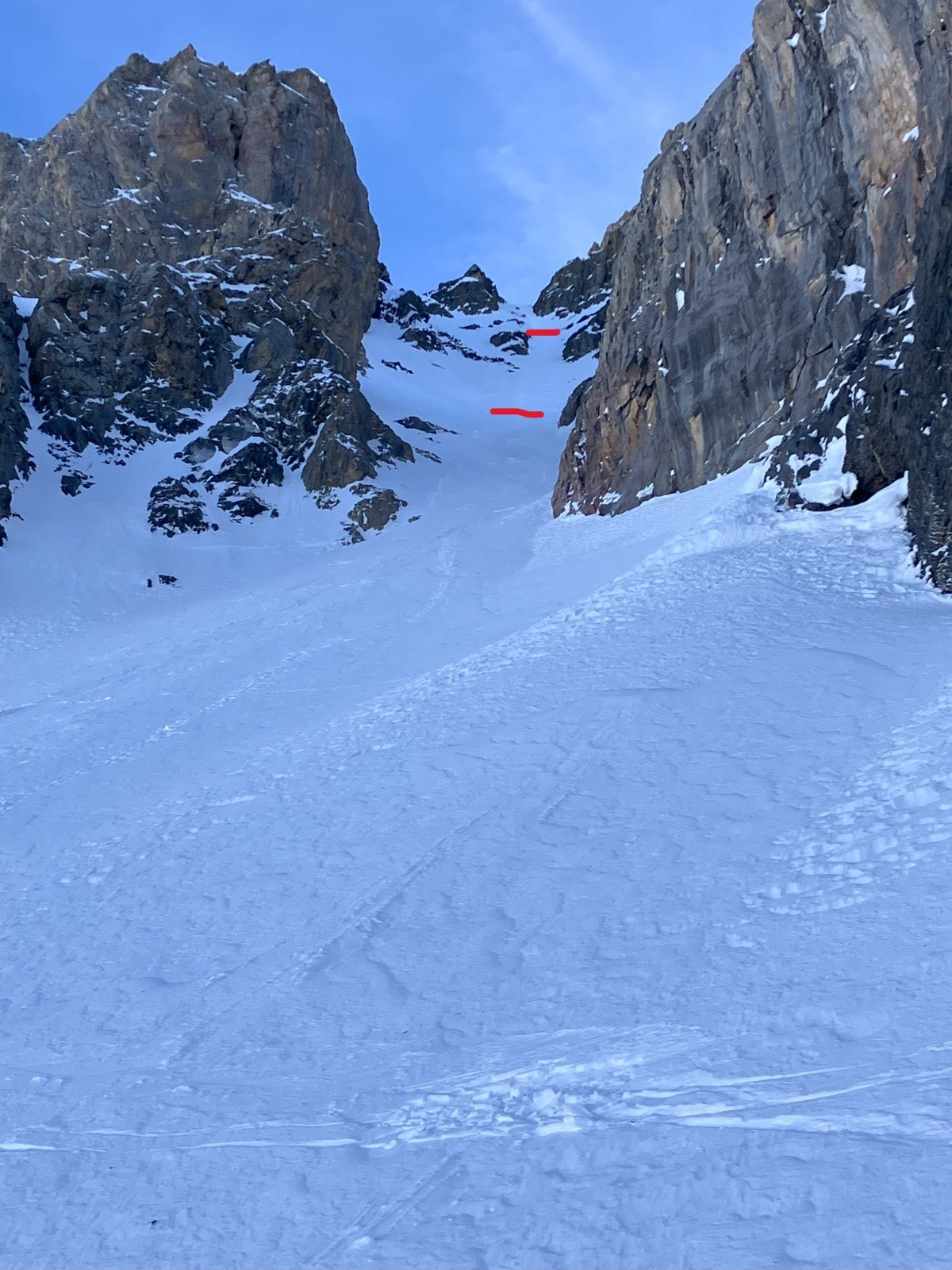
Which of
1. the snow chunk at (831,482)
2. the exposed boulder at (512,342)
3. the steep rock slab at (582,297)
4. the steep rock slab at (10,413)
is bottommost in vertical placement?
the snow chunk at (831,482)

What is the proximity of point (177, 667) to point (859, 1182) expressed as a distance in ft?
44.1

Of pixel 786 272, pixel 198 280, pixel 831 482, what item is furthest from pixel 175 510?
pixel 831 482

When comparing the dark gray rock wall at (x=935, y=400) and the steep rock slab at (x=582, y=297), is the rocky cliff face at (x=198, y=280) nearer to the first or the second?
the steep rock slab at (x=582, y=297)

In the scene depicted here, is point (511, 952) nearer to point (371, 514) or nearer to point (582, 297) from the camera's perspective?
point (371, 514)

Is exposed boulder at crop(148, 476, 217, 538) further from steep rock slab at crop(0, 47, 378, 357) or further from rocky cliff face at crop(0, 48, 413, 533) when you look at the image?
steep rock slab at crop(0, 47, 378, 357)

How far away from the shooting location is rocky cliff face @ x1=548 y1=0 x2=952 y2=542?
1584 centimetres

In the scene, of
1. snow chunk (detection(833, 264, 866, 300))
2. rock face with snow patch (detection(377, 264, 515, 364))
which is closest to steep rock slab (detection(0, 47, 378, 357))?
rock face with snow patch (detection(377, 264, 515, 364))

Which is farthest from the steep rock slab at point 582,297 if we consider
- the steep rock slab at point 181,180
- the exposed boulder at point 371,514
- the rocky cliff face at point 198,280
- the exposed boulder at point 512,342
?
the exposed boulder at point 371,514

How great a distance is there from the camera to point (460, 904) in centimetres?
554

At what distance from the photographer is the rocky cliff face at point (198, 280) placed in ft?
150

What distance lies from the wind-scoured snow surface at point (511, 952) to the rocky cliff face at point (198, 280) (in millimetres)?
33151

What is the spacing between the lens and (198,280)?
56.6 meters

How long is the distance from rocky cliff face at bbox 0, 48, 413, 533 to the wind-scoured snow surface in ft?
109

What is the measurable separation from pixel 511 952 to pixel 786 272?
71.0ft
